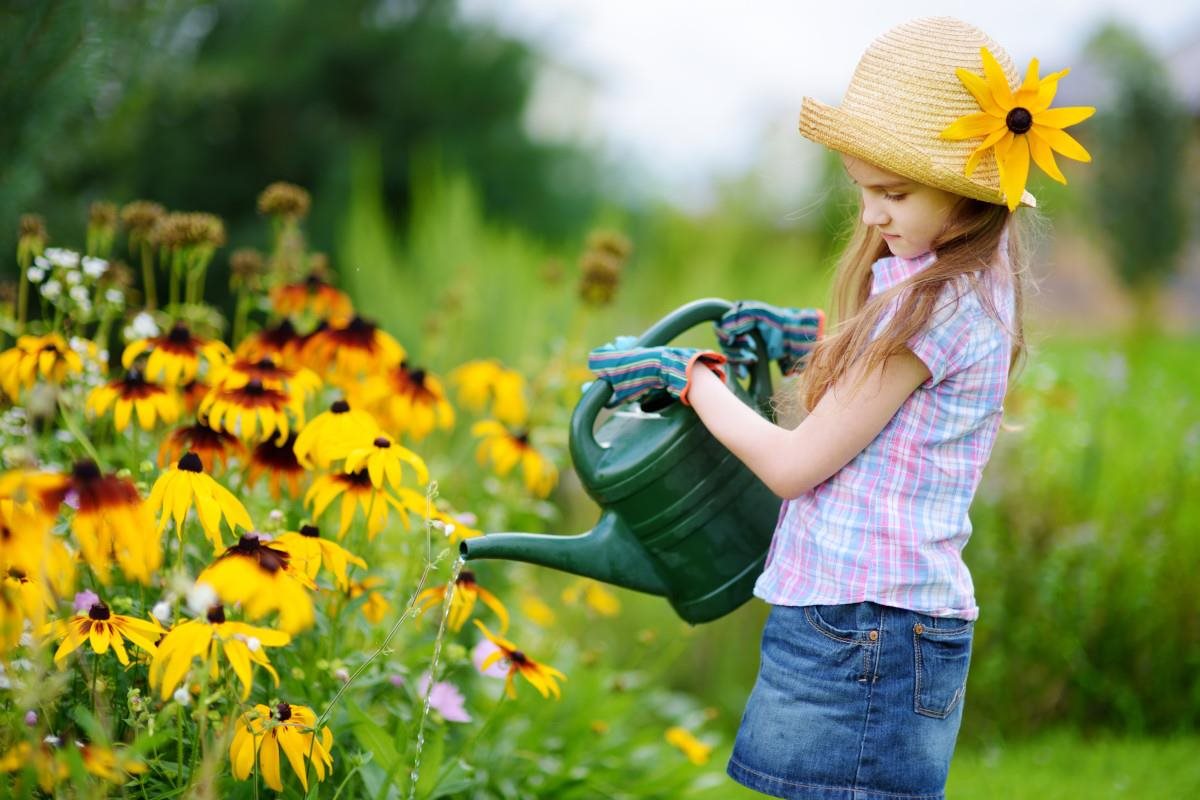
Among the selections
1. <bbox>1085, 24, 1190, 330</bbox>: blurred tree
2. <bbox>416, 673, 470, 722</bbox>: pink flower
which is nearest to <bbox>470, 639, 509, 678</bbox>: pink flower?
<bbox>416, 673, 470, 722</bbox>: pink flower

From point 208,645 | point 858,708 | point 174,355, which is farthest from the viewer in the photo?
point 174,355

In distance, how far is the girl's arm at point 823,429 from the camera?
→ 1.54m

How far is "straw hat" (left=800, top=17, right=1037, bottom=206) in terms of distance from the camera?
1527 mm

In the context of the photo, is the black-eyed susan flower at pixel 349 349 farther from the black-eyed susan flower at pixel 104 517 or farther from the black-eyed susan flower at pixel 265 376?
the black-eyed susan flower at pixel 104 517

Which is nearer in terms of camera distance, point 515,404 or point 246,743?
point 246,743

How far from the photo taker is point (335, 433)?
1.64 m

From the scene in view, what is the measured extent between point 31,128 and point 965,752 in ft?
Result: 9.16

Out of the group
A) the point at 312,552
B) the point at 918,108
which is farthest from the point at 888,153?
the point at 312,552

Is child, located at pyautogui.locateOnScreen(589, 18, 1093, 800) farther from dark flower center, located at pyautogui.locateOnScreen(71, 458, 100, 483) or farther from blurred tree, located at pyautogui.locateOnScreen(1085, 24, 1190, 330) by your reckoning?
blurred tree, located at pyautogui.locateOnScreen(1085, 24, 1190, 330)

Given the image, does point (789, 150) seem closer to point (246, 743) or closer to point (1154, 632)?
point (1154, 632)

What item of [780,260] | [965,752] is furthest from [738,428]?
[780,260]

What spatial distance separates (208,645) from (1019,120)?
4.03 feet

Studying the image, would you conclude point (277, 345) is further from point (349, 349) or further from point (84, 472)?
point (84, 472)

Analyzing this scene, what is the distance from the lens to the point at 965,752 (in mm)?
3023
